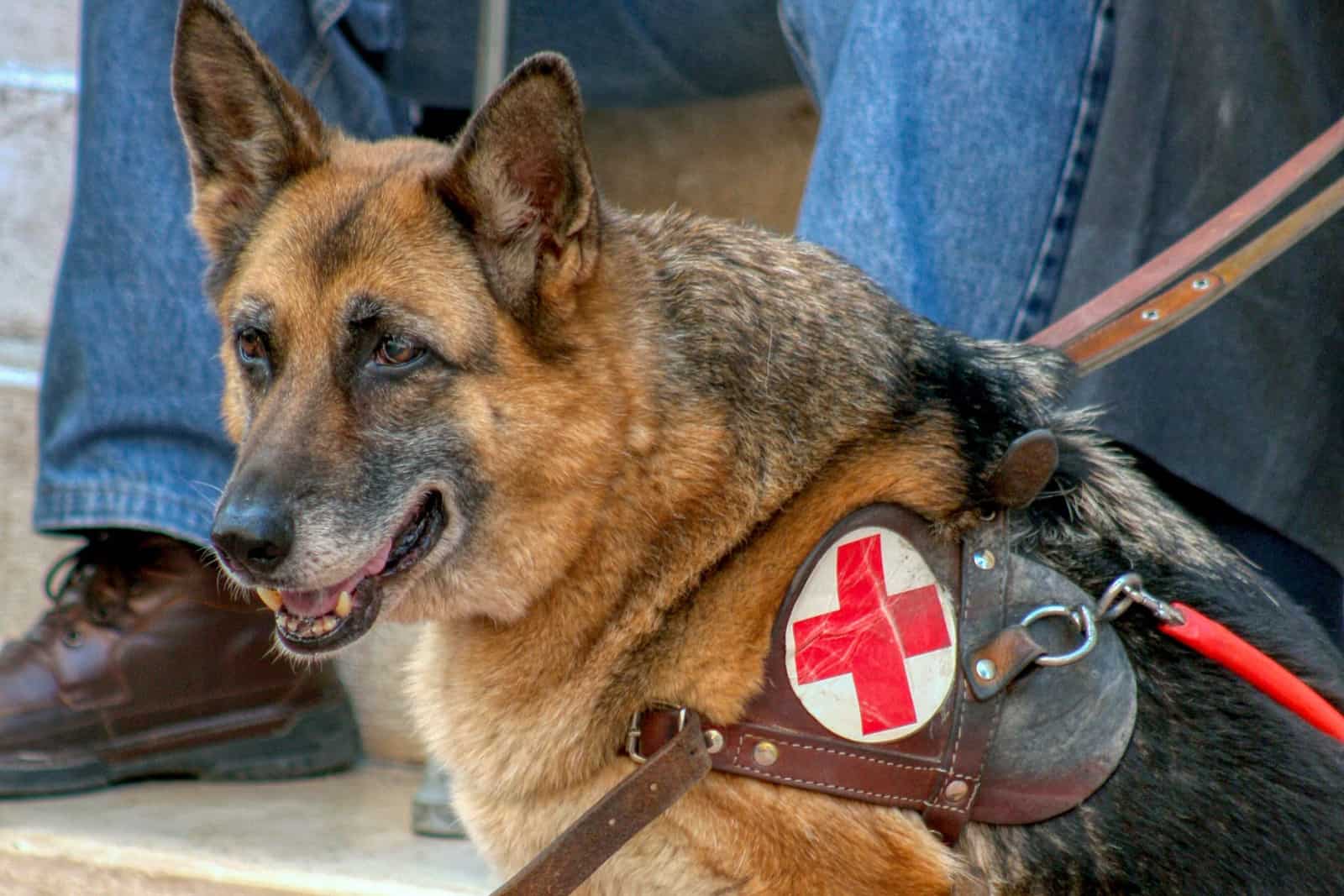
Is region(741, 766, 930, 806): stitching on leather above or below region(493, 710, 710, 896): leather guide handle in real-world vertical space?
Answer: above

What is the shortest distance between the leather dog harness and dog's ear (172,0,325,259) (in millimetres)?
1001

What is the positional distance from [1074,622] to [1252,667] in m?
0.24

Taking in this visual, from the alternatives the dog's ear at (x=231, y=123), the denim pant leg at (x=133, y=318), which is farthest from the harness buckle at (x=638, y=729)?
the denim pant leg at (x=133, y=318)

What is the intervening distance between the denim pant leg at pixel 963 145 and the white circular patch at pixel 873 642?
0.96 m

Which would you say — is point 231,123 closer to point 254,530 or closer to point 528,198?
point 528,198

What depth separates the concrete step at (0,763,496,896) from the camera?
2.53m

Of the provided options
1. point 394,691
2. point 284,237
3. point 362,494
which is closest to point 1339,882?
point 362,494

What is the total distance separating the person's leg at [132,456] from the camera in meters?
2.81

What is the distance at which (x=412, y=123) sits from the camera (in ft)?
12.4

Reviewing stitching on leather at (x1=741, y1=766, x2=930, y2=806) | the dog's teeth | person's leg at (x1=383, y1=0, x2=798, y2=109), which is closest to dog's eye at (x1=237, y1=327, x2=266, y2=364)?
the dog's teeth

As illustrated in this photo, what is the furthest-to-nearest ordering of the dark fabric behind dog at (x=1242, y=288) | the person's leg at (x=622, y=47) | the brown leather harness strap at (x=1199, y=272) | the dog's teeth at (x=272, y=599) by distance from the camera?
the person's leg at (x=622, y=47) → the dark fabric behind dog at (x=1242, y=288) → the brown leather harness strap at (x=1199, y=272) → the dog's teeth at (x=272, y=599)

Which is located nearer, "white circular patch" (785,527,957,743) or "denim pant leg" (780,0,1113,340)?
"white circular patch" (785,527,957,743)

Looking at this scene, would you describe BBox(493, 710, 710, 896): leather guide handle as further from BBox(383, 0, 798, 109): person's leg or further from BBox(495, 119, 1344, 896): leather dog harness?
BBox(383, 0, 798, 109): person's leg

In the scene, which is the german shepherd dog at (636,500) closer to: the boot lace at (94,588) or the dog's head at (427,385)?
the dog's head at (427,385)
